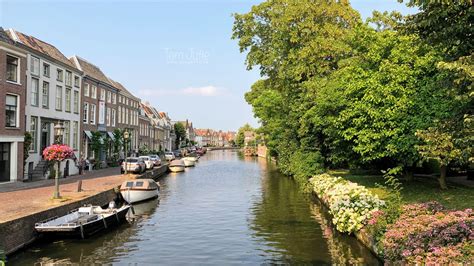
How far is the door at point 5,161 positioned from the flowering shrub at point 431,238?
75.0 ft

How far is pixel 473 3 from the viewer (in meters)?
9.41

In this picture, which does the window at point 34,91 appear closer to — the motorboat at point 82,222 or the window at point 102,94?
the motorboat at point 82,222

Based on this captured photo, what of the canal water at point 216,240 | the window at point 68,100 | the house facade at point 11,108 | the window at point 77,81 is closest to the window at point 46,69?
the window at point 68,100

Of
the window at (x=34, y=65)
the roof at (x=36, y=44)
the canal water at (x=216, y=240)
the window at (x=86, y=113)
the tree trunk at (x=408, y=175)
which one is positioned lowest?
the canal water at (x=216, y=240)

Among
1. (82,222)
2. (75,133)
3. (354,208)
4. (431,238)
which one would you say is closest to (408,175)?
(354,208)

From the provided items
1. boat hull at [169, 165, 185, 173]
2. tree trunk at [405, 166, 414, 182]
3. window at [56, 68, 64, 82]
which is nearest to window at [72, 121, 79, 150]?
window at [56, 68, 64, 82]

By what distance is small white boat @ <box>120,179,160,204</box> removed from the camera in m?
25.8

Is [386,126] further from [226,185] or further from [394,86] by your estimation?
[226,185]

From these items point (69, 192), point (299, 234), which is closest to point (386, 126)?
point (299, 234)

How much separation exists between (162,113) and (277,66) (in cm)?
7868

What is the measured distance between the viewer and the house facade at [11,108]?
24.9 meters

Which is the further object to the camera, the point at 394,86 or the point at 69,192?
the point at 69,192

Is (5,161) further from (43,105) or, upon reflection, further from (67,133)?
(67,133)

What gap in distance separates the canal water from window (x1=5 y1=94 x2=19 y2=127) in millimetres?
9402
